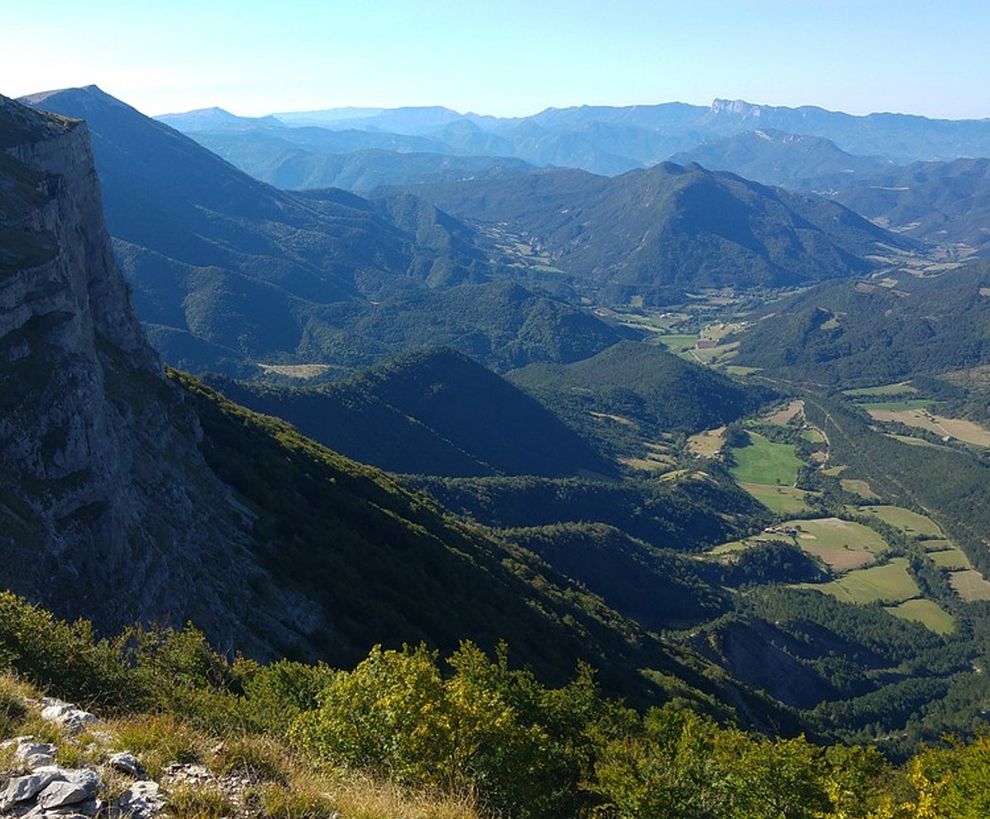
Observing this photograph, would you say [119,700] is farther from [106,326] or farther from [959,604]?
[959,604]

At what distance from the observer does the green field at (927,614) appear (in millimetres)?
186750

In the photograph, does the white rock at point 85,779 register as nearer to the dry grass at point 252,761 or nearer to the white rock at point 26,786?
the white rock at point 26,786

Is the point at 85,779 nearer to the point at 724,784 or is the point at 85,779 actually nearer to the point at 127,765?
the point at 127,765

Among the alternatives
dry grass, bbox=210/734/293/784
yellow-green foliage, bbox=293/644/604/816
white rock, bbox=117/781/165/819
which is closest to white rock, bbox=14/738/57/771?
white rock, bbox=117/781/165/819

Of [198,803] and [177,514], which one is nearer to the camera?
[198,803]

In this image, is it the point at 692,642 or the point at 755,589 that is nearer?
the point at 692,642

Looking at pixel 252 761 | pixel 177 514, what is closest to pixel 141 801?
pixel 252 761

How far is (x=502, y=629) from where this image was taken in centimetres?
6694

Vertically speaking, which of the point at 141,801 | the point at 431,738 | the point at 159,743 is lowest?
→ the point at 431,738

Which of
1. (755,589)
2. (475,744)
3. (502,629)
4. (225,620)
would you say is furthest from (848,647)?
(475,744)

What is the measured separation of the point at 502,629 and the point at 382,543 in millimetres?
15348

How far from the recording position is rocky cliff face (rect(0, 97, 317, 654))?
3588 centimetres

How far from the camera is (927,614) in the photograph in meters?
193

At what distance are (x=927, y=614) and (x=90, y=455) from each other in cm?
21761
